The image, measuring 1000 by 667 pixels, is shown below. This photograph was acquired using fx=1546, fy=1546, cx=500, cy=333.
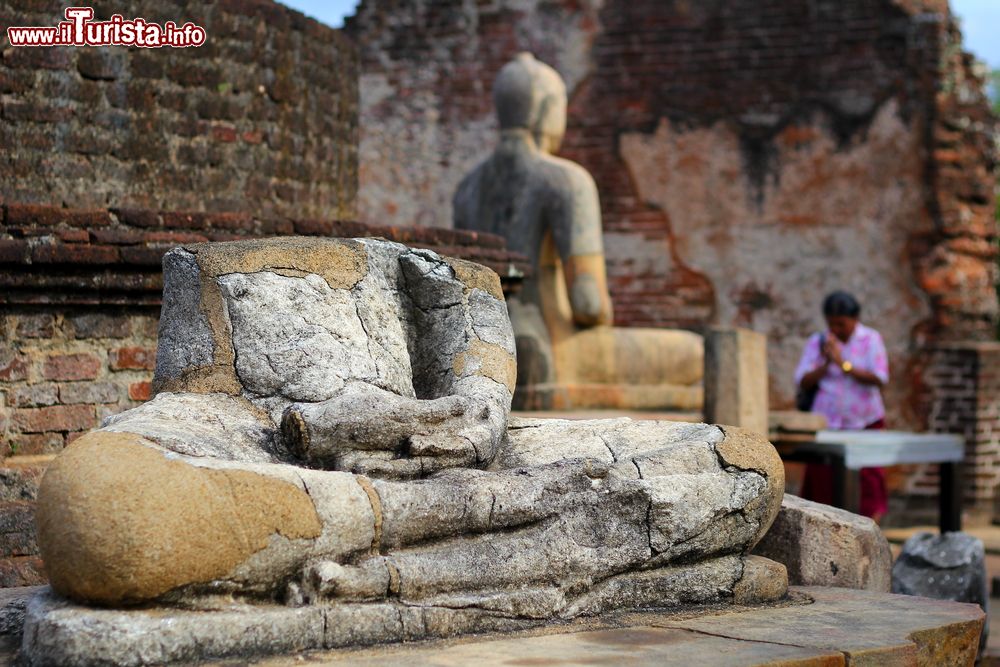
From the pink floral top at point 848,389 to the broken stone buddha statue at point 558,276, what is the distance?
91 cm

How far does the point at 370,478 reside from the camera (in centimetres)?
354

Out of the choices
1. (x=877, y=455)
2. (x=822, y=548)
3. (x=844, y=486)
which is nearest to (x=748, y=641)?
(x=822, y=548)

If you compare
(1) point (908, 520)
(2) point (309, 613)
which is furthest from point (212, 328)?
(1) point (908, 520)

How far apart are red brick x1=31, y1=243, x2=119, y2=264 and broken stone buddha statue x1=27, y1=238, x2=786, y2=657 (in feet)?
3.47

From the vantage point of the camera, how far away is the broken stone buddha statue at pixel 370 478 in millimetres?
3127

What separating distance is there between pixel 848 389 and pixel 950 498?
28.3 inches

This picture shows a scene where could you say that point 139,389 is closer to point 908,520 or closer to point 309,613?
point 309,613

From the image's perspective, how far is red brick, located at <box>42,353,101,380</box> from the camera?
197 inches

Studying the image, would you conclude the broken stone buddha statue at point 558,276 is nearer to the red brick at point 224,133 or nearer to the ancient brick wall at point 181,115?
the ancient brick wall at point 181,115

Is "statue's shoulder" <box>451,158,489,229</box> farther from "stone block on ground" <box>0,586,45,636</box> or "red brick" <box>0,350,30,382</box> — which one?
"stone block on ground" <box>0,586,45,636</box>

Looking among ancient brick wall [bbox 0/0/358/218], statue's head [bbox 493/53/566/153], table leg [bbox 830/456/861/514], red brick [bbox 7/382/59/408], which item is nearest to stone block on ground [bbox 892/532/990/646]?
table leg [bbox 830/456/861/514]

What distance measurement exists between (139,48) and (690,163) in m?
5.00

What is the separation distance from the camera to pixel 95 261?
4977 millimetres

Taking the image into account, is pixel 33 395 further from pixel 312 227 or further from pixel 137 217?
pixel 312 227
